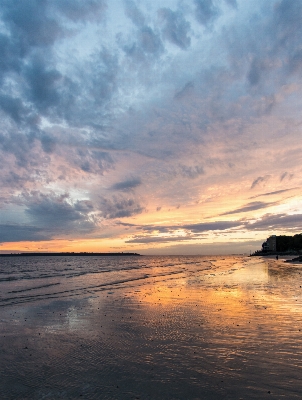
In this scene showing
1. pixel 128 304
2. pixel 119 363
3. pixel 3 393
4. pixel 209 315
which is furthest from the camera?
pixel 128 304

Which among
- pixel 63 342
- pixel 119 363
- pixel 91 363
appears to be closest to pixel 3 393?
pixel 91 363

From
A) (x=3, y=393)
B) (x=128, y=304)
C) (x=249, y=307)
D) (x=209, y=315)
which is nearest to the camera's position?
(x=3, y=393)

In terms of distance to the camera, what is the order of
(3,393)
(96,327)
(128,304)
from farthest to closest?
(128,304), (96,327), (3,393)

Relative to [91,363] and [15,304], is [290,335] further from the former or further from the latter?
[15,304]

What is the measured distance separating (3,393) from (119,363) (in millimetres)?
3407

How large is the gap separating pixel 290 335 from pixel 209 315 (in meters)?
5.19

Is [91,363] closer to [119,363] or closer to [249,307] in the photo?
[119,363]

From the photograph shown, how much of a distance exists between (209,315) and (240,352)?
6.44 meters

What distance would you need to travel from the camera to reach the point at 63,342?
12234 millimetres

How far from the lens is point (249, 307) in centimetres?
1855

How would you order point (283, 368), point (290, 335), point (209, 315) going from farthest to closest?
point (209, 315)
point (290, 335)
point (283, 368)

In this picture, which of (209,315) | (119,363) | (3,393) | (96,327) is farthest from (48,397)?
(209,315)

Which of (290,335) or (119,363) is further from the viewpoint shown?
(290,335)

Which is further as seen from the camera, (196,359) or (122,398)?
(196,359)
